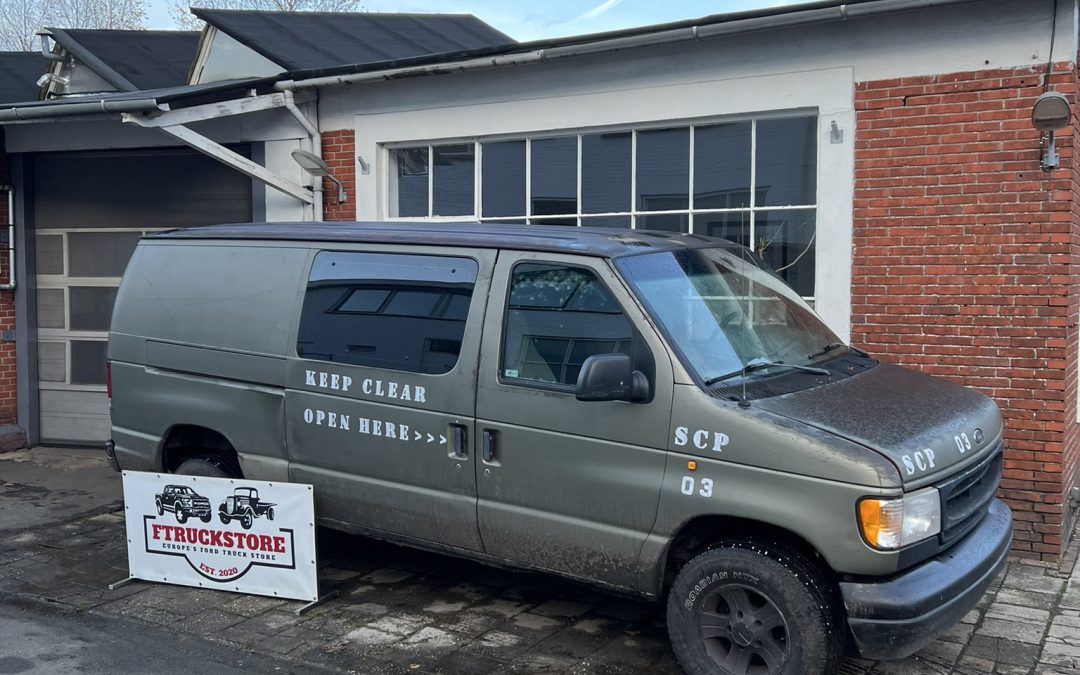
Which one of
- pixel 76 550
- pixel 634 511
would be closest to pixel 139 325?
pixel 76 550

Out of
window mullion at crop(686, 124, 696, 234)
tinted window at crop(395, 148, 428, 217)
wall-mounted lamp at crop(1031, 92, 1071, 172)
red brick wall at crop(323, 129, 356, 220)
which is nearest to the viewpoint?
wall-mounted lamp at crop(1031, 92, 1071, 172)

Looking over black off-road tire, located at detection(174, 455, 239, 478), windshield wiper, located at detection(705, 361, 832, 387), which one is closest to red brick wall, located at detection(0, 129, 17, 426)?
black off-road tire, located at detection(174, 455, 239, 478)

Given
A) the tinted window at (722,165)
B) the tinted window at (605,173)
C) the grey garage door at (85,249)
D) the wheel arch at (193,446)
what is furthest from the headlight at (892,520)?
the grey garage door at (85,249)

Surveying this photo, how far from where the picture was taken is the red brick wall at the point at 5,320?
33.7 feet

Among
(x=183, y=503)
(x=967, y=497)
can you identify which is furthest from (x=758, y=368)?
(x=183, y=503)

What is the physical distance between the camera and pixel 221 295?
6.00m

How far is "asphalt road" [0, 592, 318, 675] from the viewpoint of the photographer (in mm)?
4703

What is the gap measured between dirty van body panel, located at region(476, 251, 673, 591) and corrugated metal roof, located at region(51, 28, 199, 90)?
6.90 m

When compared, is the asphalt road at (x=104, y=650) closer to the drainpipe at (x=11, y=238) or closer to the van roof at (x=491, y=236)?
the van roof at (x=491, y=236)

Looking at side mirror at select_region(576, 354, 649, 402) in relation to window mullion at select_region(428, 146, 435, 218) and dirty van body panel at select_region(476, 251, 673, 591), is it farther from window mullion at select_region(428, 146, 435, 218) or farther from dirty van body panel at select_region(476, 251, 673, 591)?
window mullion at select_region(428, 146, 435, 218)

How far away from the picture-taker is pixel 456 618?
17.6 feet

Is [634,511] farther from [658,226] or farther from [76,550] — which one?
[76,550]

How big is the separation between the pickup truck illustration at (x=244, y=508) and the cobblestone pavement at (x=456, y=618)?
1.60 feet

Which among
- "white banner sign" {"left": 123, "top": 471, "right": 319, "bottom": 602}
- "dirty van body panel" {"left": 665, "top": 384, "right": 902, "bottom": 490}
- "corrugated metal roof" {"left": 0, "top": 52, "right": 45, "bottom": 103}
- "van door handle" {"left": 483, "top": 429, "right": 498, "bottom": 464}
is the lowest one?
"white banner sign" {"left": 123, "top": 471, "right": 319, "bottom": 602}
